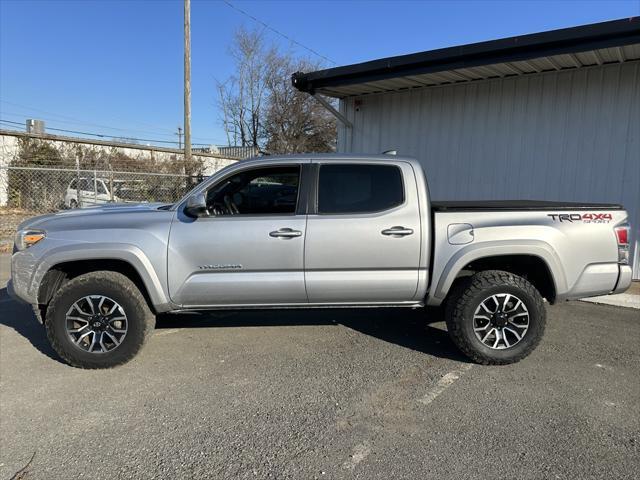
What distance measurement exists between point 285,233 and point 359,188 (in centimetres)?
81

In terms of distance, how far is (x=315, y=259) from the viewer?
411 centimetres

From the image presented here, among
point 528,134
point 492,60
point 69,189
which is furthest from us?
point 69,189

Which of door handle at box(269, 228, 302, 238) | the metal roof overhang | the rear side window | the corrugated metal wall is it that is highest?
the metal roof overhang

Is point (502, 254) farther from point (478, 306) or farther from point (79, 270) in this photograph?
point (79, 270)

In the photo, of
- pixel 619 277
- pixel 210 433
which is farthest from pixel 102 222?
pixel 619 277

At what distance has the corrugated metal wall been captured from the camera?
281 inches

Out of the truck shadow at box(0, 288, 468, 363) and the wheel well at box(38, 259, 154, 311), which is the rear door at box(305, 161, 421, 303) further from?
the wheel well at box(38, 259, 154, 311)

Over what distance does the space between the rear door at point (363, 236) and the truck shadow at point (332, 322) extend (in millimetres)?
784

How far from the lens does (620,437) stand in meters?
3.04

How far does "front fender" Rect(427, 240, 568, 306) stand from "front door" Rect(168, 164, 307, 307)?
1.29 m

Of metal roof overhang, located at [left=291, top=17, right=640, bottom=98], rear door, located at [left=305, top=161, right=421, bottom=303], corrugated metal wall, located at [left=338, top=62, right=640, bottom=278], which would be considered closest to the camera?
rear door, located at [left=305, top=161, right=421, bottom=303]

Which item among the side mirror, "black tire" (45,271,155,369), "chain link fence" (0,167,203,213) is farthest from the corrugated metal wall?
"chain link fence" (0,167,203,213)

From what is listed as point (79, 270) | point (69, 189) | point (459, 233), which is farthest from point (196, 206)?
point (69, 189)

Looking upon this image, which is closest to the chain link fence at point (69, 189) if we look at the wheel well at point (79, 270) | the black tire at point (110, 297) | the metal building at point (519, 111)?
the metal building at point (519, 111)
